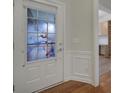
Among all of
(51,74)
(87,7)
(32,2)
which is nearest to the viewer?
(32,2)

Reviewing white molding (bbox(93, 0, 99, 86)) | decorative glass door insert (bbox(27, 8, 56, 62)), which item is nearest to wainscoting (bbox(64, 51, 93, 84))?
white molding (bbox(93, 0, 99, 86))

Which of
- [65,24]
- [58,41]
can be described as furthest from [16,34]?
[65,24]

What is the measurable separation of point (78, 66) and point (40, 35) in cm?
138

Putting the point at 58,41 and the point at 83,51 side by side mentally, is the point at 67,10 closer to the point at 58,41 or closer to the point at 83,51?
the point at 58,41

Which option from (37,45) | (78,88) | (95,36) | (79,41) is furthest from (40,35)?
(78,88)

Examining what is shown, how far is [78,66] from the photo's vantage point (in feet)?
12.7

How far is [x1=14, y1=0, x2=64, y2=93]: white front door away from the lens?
2703 millimetres

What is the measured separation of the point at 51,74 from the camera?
342cm

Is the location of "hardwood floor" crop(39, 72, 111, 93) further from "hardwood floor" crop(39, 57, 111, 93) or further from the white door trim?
the white door trim

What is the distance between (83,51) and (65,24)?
840mm

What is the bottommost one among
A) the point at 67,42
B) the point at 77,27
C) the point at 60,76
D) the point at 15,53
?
the point at 60,76

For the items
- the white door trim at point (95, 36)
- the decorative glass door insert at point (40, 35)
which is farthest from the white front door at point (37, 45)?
the white door trim at point (95, 36)

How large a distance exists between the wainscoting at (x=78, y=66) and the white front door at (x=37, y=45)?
0.87 ft
